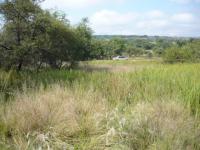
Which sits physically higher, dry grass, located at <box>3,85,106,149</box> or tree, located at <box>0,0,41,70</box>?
tree, located at <box>0,0,41,70</box>

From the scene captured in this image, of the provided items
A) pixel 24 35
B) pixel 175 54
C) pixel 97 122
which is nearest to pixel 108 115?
pixel 97 122

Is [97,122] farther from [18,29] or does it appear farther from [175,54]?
[175,54]

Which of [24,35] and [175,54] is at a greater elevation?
[24,35]

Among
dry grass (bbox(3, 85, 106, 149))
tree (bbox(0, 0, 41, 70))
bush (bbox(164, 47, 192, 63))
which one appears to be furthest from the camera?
bush (bbox(164, 47, 192, 63))

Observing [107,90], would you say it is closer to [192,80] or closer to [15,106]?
[192,80]

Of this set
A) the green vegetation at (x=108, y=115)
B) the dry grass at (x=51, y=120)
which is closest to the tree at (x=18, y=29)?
the green vegetation at (x=108, y=115)

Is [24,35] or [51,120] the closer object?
[51,120]

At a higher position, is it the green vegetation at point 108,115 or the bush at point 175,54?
the green vegetation at point 108,115

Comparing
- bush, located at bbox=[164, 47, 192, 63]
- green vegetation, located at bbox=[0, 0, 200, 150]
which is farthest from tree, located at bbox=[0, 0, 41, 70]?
bush, located at bbox=[164, 47, 192, 63]

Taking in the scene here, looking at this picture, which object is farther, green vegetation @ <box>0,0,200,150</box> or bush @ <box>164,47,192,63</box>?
bush @ <box>164,47,192,63</box>

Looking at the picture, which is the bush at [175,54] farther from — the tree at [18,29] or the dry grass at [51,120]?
the dry grass at [51,120]

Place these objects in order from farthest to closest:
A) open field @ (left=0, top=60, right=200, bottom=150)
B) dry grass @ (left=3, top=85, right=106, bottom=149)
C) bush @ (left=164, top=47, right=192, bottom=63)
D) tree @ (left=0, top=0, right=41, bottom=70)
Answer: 1. bush @ (left=164, top=47, right=192, bottom=63)
2. tree @ (left=0, top=0, right=41, bottom=70)
3. dry grass @ (left=3, top=85, right=106, bottom=149)
4. open field @ (left=0, top=60, right=200, bottom=150)

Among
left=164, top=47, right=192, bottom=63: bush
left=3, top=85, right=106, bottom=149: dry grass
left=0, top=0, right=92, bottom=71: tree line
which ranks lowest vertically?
left=164, top=47, right=192, bottom=63: bush

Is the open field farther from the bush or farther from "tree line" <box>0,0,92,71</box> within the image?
the bush
